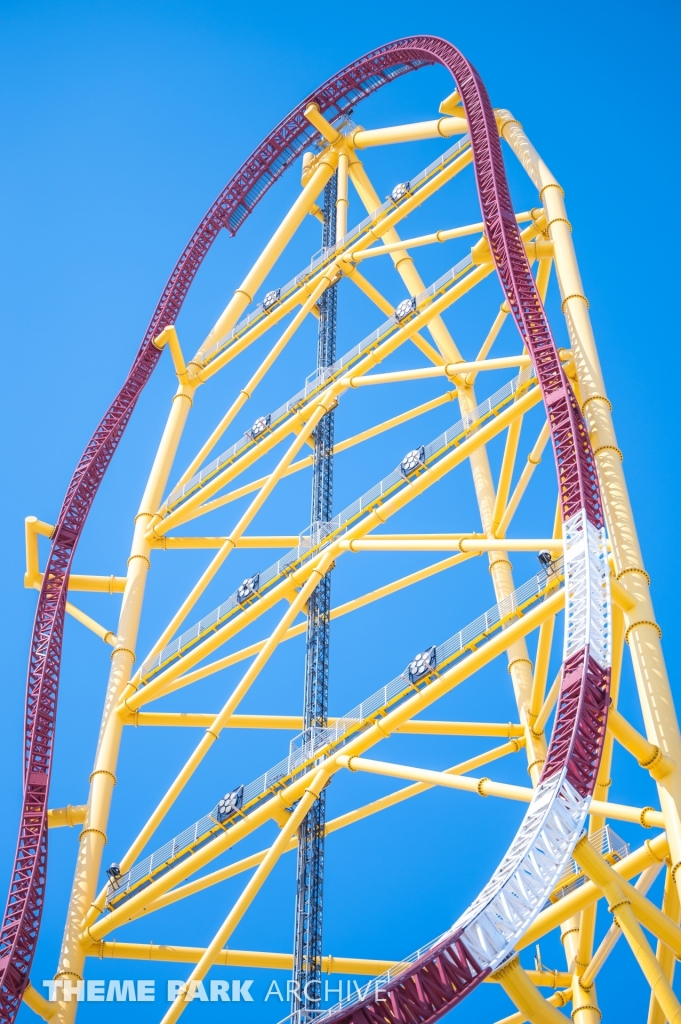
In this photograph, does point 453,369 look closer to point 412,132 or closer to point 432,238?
point 432,238

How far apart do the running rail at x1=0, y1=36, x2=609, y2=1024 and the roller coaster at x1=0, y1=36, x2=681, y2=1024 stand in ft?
0.13

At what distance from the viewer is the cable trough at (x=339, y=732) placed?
1958 cm

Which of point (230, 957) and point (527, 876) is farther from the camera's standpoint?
point (230, 957)

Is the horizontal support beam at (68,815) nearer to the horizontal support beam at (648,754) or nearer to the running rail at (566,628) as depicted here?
the running rail at (566,628)

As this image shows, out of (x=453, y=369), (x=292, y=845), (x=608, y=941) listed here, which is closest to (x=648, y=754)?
(x=608, y=941)

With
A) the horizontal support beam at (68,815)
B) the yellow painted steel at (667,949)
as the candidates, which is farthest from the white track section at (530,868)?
the horizontal support beam at (68,815)

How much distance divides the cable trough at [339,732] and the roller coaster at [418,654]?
0.05 meters

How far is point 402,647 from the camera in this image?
40875mm

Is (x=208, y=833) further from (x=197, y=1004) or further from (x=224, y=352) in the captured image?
(x=197, y=1004)

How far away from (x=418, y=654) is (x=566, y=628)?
17.2ft

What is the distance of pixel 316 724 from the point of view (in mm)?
21859

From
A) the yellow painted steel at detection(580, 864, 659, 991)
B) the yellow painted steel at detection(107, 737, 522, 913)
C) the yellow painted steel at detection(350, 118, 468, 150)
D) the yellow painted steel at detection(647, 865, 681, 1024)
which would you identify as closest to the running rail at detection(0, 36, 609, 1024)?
the yellow painted steel at detection(350, 118, 468, 150)

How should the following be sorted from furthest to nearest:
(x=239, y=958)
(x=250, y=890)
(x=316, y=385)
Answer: (x=316, y=385) → (x=239, y=958) → (x=250, y=890)

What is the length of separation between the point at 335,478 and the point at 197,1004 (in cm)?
1864
